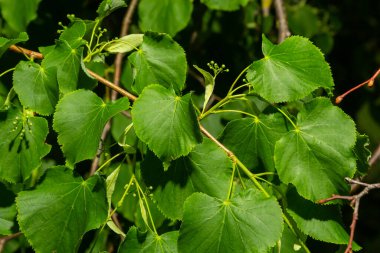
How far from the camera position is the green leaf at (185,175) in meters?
1.32

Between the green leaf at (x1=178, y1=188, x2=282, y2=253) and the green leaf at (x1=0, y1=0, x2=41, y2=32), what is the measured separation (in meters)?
1.06

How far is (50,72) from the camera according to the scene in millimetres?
1392

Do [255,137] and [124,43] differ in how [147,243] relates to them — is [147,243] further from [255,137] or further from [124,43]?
[124,43]

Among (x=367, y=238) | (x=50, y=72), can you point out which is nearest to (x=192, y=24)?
(x=50, y=72)

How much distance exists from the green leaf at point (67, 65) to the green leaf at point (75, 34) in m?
0.02

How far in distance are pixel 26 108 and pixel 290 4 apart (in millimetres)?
1762

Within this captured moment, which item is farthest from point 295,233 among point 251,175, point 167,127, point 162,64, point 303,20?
point 303,20

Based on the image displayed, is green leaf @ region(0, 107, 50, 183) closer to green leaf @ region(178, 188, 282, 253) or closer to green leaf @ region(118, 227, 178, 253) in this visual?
green leaf @ region(118, 227, 178, 253)

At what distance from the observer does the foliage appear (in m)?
1.24

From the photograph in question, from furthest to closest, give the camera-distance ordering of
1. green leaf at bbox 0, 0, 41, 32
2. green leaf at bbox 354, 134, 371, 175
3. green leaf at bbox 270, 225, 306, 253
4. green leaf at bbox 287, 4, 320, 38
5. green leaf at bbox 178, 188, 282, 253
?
green leaf at bbox 287, 4, 320, 38, green leaf at bbox 0, 0, 41, 32, green leaf at bbox 354, 134, 371, 175, green leaf at bbox 270, 225, 306, 253, green leaf at bbox 178, 188, 282, 253

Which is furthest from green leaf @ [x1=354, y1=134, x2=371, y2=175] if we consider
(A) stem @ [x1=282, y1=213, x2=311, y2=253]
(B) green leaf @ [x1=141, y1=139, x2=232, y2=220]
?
(B) green leaf @ [x1=141, y1=139, x2=232, y2=220]

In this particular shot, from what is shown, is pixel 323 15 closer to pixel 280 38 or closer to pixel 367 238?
pixel 280 38

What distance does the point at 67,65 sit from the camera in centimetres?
137

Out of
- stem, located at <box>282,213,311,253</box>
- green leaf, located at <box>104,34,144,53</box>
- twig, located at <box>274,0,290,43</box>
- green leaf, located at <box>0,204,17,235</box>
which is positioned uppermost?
green leaf, located at <box>104,34,144,53</box>
